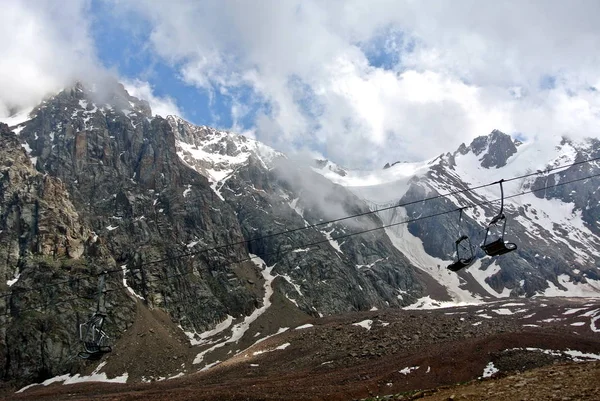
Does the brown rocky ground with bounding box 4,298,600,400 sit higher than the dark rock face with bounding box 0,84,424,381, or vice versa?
the dark rock face with bounding box 0,84,424,381

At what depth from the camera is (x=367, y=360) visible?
88250 mm

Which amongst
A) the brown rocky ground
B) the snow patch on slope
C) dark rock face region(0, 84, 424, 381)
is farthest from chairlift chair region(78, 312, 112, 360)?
the snow patch on slope

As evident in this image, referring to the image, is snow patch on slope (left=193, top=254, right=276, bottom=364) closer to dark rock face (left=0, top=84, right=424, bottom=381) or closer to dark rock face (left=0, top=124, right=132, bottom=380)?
dark rock face (left=0, top=84, right=424, bottom=381)

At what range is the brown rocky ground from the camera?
3092cm

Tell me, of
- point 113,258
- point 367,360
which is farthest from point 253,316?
point 367,360

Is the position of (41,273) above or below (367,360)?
above

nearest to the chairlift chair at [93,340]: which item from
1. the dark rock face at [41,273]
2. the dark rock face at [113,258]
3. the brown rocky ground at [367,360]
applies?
the brown rocky ground at [367,360]

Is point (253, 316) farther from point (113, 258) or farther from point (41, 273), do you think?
point (41, 273)

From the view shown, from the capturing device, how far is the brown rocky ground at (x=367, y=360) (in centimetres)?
3092

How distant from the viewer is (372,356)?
3570 inches

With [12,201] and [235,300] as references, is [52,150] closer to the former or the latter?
[12,201]

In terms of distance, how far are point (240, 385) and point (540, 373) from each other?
55157mm

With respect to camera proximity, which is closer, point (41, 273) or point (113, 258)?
point (41, 273)

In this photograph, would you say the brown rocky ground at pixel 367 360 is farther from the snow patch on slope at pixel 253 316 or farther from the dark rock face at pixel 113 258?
the dark rock face at pixel 113 258
